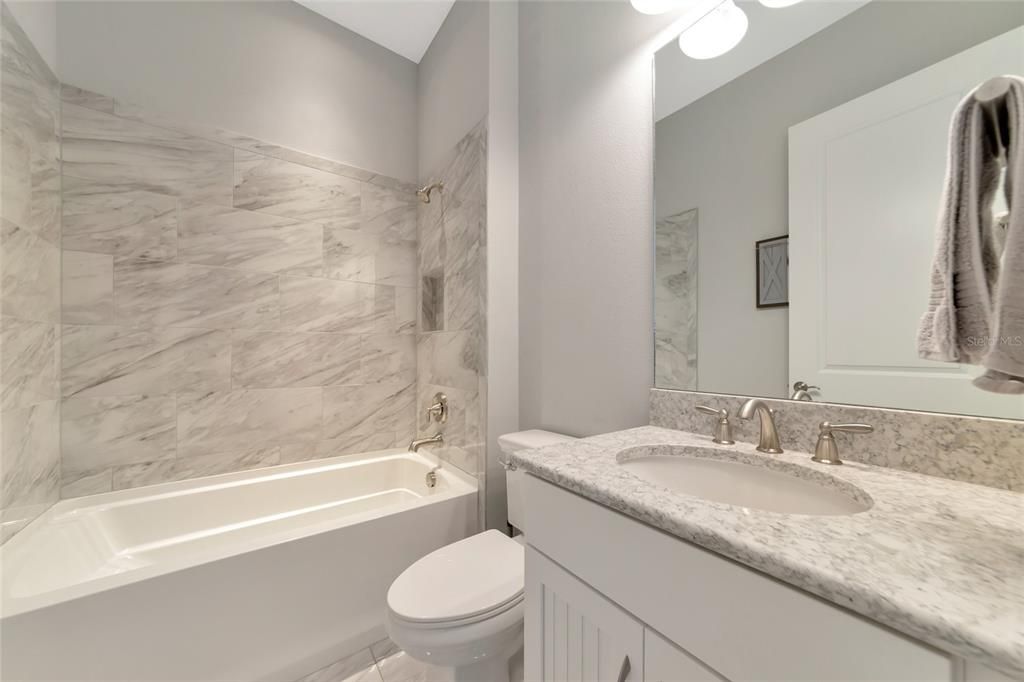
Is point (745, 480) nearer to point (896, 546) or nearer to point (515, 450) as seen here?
point (896, 546)

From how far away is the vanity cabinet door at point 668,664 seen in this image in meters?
0.49

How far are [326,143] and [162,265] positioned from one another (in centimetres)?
99

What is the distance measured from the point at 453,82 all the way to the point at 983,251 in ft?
7.00

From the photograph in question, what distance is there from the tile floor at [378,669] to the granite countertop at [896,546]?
3.83 feet

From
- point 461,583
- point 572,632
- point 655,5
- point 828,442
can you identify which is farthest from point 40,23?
point 828,442

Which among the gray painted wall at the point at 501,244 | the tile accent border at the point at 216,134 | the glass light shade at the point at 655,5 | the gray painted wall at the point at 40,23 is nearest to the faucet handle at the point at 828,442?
the gray painted wall at the point at 501,244

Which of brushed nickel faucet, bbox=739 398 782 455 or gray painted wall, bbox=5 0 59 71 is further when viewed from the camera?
gray painted wall, bbox=5 0 59 71

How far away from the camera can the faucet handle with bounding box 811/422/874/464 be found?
74 cm

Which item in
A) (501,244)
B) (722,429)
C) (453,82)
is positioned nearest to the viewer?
(722,429)

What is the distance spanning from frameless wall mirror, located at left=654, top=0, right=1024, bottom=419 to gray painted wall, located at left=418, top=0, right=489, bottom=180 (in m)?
0.93

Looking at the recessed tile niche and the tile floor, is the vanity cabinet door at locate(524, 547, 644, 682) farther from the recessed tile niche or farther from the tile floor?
the recessed tile niche

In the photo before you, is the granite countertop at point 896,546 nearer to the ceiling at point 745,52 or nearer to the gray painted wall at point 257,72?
the ceiling at point 745,52

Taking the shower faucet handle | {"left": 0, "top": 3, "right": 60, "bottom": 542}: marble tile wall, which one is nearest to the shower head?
the shower faucet handle

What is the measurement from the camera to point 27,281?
3.99 ft
